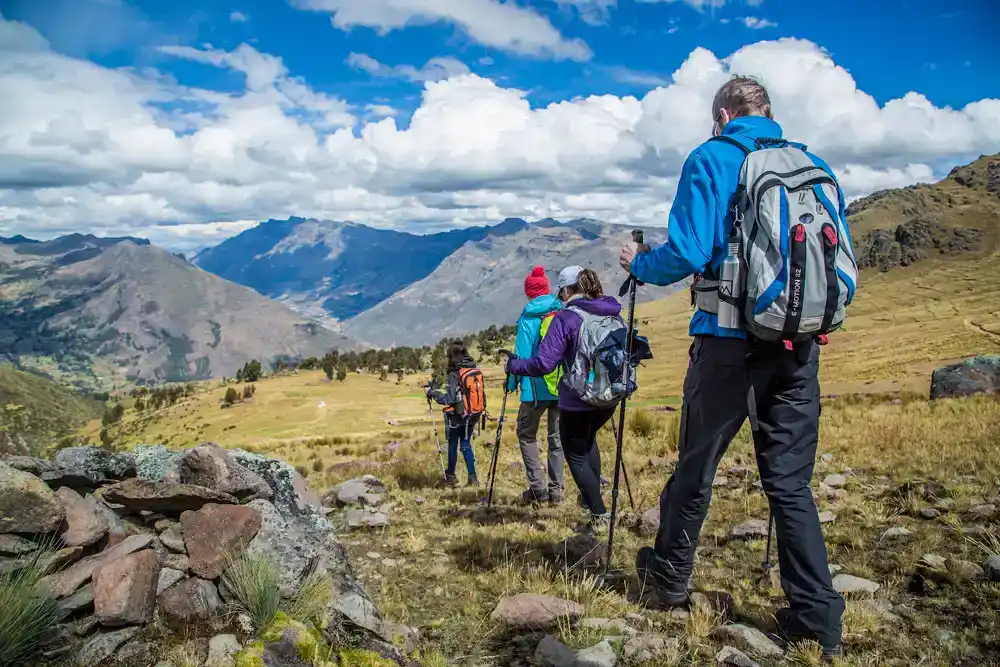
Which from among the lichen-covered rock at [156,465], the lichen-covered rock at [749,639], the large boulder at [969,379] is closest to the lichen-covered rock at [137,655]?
the lichen-covered rock at [156,465]

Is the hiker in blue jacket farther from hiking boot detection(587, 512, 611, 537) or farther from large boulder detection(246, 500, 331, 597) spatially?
large boulder detection(246, 500, 331, 597)

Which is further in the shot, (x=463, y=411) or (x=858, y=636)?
(x=463, y=411)

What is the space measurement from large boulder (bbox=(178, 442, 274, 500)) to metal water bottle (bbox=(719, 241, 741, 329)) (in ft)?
14.5

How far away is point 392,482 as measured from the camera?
12.0m

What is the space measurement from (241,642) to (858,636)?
164 inches

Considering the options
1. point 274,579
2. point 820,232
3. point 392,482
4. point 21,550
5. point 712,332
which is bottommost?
point 392,482

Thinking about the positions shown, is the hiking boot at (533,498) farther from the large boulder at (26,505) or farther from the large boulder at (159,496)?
the large boulder at (26,505)

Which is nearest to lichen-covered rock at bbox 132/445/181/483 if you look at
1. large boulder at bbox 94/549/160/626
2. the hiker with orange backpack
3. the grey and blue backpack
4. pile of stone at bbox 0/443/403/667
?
pile of stone at bbox 0/443/403/667

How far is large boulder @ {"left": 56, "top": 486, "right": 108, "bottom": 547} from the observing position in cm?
457

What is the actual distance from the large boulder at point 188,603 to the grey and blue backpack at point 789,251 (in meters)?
4.21

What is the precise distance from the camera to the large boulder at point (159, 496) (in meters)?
5.17

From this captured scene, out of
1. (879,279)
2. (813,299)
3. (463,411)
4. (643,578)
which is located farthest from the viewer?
(879,279)

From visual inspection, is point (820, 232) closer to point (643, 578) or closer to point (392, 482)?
point (643, 578)

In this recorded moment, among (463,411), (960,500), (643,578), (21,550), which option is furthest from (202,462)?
(960,500)
